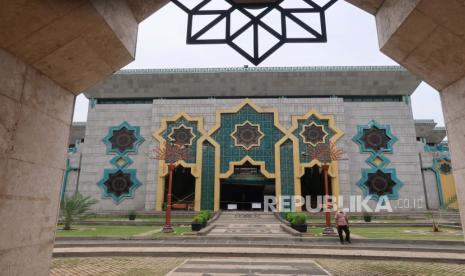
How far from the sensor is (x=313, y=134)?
95.5ft

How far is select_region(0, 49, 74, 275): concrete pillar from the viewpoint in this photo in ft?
8.85

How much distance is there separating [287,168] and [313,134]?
4529mm

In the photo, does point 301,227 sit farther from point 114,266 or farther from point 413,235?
point 114,266

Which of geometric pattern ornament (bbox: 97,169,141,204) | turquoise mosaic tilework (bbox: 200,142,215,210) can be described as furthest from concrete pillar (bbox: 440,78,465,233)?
geometric pattern ornament (bbox: 97,169,141,204)

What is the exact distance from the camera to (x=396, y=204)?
92.3 ft

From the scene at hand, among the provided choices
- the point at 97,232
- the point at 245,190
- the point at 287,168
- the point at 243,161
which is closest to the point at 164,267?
the point at 97,232

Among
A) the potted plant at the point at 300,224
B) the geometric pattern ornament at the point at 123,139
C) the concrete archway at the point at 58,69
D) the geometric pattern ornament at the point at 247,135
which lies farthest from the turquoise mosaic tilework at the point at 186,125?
the concrete archway at the point at 58,69

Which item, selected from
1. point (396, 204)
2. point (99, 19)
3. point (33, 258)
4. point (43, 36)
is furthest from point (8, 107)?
point (396, 204)

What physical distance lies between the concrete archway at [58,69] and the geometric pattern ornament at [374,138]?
28.7 m

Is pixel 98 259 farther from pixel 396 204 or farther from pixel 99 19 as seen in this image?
pixel 396 204

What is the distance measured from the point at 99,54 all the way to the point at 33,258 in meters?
2.30

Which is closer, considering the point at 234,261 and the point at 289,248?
the point at 234,261

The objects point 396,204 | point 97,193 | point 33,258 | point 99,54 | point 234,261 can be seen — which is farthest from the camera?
point 97,193

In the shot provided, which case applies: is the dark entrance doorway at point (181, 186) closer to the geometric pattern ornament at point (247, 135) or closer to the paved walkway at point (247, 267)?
the geometric pattern ornament at point (247, 135)
